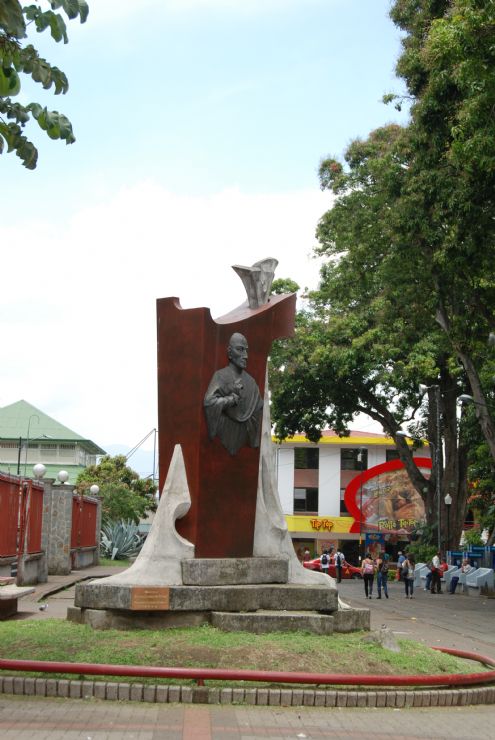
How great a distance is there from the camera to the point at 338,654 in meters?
8.91

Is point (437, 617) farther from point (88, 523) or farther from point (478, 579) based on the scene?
point (88, 523)

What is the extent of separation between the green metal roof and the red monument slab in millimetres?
43470

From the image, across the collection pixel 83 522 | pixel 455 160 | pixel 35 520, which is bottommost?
pixel 83 522

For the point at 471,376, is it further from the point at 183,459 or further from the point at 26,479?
the point at 183,459

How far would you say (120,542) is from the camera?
116ft

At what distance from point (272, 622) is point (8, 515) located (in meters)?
9.72

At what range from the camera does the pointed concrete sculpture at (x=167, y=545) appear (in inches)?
406

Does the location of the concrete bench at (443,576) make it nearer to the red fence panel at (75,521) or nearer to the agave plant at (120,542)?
the agave plant at (120,542)

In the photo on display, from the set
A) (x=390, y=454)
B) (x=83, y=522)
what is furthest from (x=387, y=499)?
(x=83, y=522)

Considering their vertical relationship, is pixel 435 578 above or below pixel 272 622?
below

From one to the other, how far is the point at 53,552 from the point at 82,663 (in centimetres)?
1780

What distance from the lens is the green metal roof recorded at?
55.0 m

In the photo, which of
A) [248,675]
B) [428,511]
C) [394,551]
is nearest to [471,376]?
[428,511]

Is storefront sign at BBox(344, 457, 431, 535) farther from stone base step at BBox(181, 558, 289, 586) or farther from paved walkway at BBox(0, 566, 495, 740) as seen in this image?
paved walkway at BBox(0, 566, 495, 740)
